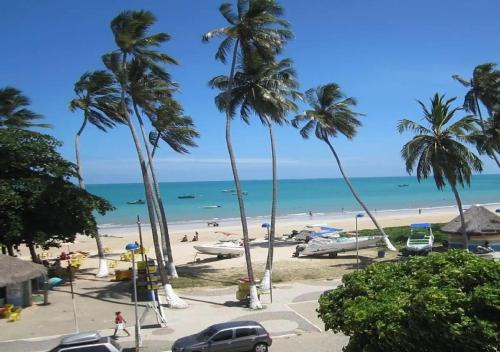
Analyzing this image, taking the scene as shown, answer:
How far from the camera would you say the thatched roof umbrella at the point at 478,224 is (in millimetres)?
31828

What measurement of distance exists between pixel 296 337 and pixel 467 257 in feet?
32.5

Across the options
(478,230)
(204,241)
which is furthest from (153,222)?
(204,241)

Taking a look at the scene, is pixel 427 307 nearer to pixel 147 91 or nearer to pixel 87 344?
pixel 87 344

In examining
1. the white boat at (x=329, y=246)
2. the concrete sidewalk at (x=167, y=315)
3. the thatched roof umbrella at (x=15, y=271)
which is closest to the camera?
the concrete sidewalk at (x=167, y=315)

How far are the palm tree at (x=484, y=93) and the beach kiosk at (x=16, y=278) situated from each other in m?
29.2

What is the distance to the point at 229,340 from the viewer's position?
48.2ft

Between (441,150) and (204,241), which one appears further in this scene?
(204,241)

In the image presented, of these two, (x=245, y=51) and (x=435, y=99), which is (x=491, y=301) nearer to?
(x=245, y=51)

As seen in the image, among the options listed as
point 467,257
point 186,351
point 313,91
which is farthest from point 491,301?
point 313,91

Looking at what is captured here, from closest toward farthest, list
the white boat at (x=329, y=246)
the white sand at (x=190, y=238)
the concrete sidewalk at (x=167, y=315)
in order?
the concrete sidewalk at (x=167, y=315) → the white boat at (x=329, y=246) → the white sand at (x=190, y=238)

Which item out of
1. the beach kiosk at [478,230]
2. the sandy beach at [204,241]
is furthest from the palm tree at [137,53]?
the beach kiosk at [478,230]

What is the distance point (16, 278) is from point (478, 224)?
2834cm

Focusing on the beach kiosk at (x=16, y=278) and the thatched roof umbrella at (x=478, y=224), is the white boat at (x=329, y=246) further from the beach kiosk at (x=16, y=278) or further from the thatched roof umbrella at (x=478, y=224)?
the beach kiosk at (x=16, y=278)

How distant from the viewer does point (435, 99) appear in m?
27.6
